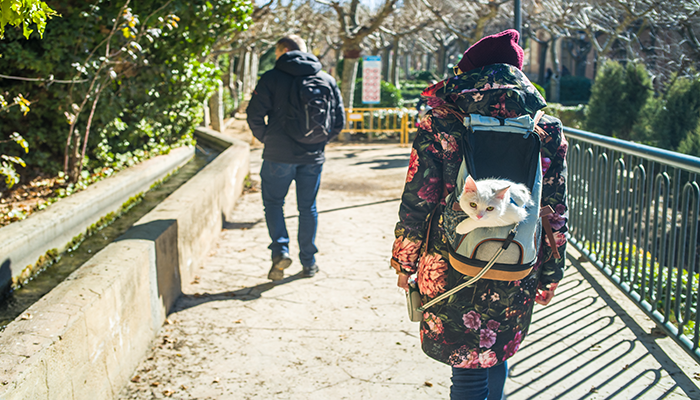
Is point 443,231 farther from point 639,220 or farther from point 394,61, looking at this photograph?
point 394,61

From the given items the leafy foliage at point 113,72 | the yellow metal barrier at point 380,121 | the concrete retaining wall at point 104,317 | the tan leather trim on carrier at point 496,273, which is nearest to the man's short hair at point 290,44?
the concrete retaining wall at point 104,317

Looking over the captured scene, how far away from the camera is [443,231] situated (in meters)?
2.30

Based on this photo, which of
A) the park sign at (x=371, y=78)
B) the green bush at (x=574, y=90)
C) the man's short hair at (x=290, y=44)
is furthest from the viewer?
the green bush at (x=574, y=90)

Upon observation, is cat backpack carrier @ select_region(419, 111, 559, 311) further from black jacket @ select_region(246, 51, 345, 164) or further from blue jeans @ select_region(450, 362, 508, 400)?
black jacket @ select_region(246, 51, 345, 164)

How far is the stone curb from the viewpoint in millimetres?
4746

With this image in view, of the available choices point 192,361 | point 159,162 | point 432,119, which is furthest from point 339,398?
point 159,162

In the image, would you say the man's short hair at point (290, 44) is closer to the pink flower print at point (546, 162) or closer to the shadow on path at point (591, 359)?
the shadow on path at point (591, 359)

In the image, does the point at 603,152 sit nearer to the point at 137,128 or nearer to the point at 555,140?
the point at 555,140

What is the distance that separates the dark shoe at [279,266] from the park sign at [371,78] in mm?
11647

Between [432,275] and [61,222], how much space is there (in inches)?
179

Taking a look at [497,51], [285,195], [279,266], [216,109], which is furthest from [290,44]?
[216,109]

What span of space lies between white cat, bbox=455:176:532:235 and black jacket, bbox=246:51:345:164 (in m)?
2.80

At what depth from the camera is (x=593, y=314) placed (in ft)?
13.6

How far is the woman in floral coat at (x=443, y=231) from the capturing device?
218 centimetres
